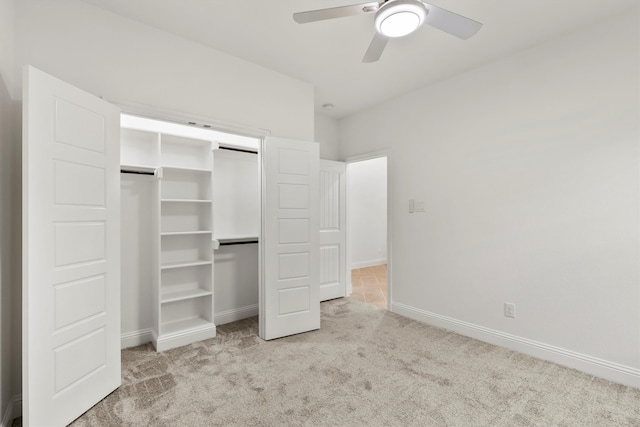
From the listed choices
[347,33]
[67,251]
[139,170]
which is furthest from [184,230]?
[347,33]

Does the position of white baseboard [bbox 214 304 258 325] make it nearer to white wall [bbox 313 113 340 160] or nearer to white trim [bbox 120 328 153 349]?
white trim [bbox 120 328 153 349]

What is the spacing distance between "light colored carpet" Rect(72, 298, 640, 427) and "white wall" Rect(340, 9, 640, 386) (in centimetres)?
37

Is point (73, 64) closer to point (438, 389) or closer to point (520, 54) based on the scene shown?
point (438, 389)

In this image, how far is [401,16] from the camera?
1684 millimetres

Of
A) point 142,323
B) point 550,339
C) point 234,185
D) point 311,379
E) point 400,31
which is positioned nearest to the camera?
point 400,31

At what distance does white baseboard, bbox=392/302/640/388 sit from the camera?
88.6 inches

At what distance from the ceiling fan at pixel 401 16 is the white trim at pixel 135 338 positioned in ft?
9.95

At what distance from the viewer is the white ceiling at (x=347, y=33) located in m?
2.18

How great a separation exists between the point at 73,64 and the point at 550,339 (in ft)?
14.2

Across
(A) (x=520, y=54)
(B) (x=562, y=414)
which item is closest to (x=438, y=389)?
(B) (x=562, y=414)

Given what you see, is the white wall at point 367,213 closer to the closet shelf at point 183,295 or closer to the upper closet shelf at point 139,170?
the closet shelf at point 183,295

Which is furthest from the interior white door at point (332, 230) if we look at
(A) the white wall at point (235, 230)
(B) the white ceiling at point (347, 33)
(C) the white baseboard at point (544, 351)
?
(B) the white ceiling at point (347, 33)

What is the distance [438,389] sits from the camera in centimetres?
216

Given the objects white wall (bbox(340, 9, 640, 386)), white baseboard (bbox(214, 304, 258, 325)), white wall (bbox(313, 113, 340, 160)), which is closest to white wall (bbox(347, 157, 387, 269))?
white wall (bbox(313, 113, 340, 160))
